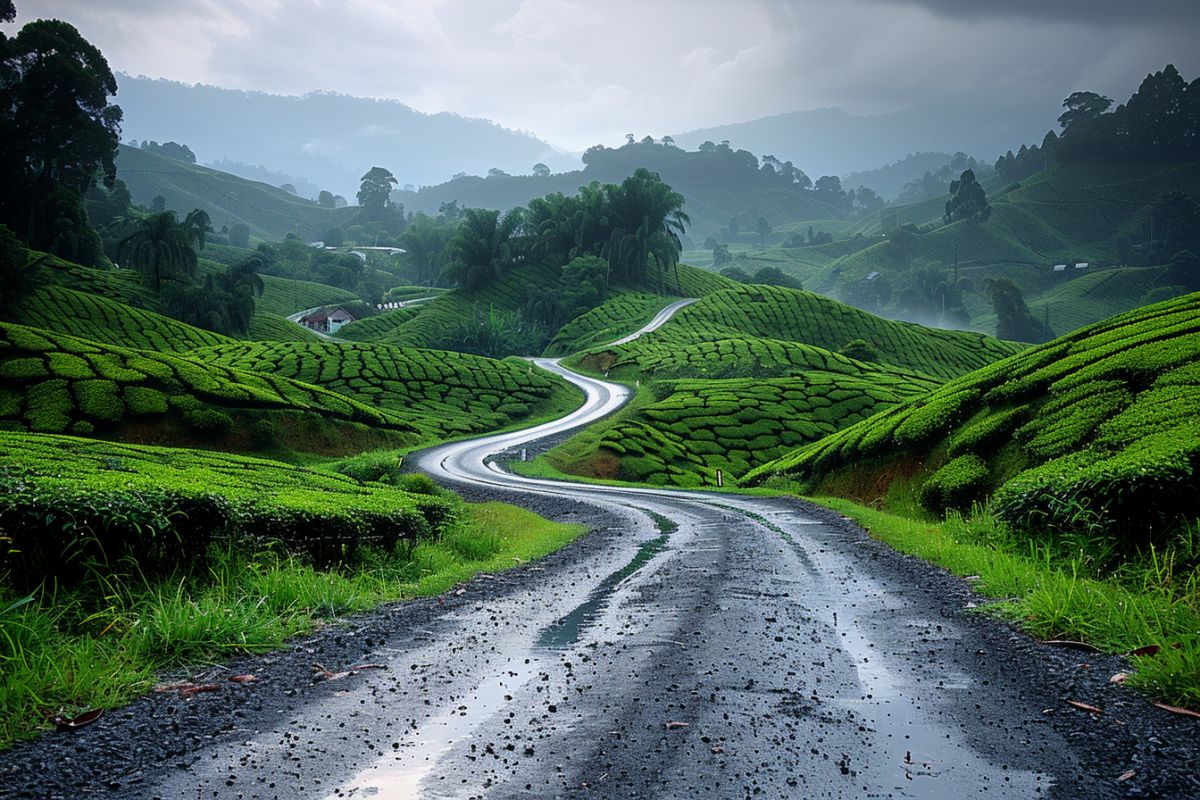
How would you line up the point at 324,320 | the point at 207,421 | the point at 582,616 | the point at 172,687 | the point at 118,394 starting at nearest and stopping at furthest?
the point at 172,687, the point at 582,616, the point at 118,394, the point at 207,421, the point at 324,320

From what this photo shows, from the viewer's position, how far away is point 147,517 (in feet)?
29.5

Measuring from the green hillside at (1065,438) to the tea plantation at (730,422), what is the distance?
12.5m

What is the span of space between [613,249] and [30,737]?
117m

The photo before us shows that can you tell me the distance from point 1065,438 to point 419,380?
49.3 metres

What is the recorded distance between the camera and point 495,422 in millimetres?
55281

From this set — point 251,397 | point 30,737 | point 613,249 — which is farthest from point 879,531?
point 613,249

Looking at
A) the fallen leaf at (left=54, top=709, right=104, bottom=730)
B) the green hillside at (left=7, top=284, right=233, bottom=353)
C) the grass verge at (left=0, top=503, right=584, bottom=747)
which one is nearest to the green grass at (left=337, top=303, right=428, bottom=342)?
the green hillside at (left=7, top=284, right=233, bottom=353)

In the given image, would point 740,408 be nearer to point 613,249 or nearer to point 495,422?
point 495,422

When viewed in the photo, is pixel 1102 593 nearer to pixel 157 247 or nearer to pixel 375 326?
pixel 157 247

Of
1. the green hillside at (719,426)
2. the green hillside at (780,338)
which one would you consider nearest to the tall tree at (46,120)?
the green hillside at (780,338)

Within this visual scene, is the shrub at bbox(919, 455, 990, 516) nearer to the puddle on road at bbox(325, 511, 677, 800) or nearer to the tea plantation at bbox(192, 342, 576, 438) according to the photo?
the puddle on road at bbox(325, 511, 677, 800)

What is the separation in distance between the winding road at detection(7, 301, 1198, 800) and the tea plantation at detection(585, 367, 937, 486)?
1198 inches

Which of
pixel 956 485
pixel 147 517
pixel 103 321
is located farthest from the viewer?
pixel 103 321

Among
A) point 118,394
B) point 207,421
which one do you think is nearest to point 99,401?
point 118,394
